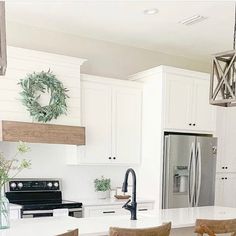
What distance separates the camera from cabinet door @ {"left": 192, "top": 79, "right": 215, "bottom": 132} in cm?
483

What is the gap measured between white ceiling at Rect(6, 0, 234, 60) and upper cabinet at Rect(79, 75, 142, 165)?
66 cm

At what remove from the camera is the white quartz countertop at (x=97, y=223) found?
2172 millimetres

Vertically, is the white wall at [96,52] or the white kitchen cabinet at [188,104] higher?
the white wall at [96,52]

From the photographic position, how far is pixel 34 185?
423cm

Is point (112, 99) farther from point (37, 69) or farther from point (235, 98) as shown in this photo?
point (235, 98)

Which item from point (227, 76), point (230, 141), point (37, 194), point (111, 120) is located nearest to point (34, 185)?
point (37, 194)

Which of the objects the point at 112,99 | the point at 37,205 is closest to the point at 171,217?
the point at 37,205

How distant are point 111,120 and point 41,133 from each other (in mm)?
1048

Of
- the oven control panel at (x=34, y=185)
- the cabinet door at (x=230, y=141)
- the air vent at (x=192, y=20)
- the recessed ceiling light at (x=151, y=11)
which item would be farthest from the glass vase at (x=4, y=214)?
the cabinet door at (x=230, y=141)

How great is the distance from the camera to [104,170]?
193 inches

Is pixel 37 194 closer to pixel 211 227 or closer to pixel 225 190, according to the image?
pixel 211 227

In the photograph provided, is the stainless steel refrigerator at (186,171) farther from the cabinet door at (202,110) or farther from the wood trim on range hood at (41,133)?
the wood trim on range hood at (41,133)

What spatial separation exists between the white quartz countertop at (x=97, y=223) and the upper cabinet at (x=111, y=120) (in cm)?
163

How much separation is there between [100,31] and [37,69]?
1064 millimetres
